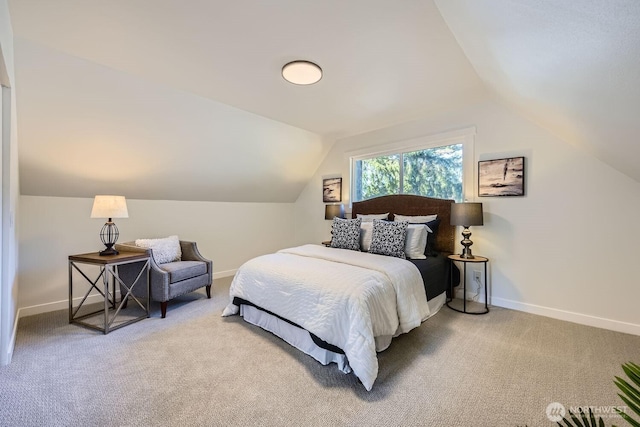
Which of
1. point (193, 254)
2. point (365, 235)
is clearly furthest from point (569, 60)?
point (193, 254)

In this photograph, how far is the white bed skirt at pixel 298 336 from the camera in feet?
6.92

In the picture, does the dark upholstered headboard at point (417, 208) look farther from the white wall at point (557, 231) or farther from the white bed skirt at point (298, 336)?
the white bed skirt at point (298, 336)

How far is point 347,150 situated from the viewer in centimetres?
473

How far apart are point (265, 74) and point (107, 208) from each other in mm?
2024

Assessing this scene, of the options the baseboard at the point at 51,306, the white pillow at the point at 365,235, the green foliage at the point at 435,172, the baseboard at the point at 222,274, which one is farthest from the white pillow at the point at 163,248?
the green foliage at the point at 435,172

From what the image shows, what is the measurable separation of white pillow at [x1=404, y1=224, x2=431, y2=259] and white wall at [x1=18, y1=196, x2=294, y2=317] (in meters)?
2.42

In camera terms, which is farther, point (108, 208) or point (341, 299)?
point (108, 208)

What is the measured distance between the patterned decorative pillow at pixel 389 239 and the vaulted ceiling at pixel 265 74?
1474 mm

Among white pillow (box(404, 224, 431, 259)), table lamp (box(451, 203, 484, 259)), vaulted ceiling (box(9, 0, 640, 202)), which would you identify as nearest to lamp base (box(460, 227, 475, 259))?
table lamp (box(451, 203, 484, 259))

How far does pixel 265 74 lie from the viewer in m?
2.70

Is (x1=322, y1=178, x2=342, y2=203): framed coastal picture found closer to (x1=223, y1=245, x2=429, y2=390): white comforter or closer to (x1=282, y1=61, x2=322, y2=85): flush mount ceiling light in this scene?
(x1=223, y1=245, x2=429, y2=390): white comforter

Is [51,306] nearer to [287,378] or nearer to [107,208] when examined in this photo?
[107,208]

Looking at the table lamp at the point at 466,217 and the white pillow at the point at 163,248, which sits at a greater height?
the table lamp at the point at 466,217

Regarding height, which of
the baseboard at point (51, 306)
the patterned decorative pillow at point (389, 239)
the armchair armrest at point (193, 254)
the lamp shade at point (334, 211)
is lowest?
the baseboard at point (51, 306)
